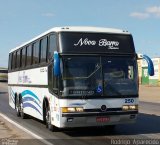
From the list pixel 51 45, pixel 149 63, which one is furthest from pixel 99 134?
pixel 51 45

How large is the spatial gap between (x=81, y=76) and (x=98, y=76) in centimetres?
51

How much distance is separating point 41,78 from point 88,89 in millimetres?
3169

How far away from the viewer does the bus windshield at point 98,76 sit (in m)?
13.7

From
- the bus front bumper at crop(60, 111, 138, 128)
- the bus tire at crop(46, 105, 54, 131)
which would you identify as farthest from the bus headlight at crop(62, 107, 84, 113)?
the bus tire at crop(46, 105, 54, 131)

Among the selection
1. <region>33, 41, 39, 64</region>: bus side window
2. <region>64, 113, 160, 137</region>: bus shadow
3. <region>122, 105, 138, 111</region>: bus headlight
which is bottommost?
<region>64, 113, 160, 137</region>: bus shadow

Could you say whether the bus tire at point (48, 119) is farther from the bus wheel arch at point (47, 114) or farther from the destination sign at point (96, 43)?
the destination sign at point (96, 43)

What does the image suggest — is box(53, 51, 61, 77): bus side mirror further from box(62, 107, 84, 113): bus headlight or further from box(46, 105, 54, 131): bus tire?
box(46, 105, 54, 131): bus tire

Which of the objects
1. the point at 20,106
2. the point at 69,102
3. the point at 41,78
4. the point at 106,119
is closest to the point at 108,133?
the point at 106,119

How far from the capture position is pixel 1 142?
42.5ft

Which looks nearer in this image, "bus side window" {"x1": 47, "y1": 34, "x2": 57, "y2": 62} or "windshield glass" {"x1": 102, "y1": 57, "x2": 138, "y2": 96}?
"windshield glass" {"x1": 102, "y1": 57, "x2": 138, "y2": 96}

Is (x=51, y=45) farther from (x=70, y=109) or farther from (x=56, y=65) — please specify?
(x=70, y=109)

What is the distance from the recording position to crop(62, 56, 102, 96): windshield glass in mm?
13625

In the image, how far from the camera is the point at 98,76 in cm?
1384

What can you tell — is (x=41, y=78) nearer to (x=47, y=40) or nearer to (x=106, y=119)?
(x=47, y=40)
